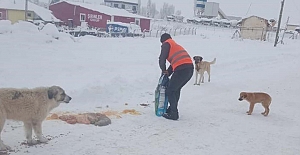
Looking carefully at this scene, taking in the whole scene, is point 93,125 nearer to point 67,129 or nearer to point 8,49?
point 67,129

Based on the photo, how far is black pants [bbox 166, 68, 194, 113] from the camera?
762cm

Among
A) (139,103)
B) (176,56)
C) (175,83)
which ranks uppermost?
(176,56)

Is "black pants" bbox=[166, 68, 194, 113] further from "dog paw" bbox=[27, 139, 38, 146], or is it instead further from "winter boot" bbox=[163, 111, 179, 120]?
"dog paw" bbox=[27, 139, 38, 146]

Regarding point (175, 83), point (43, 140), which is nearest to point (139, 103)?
point (175, 83)

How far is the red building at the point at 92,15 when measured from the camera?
50.8 meters

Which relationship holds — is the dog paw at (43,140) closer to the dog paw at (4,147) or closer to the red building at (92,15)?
the dog paw at (4,147)

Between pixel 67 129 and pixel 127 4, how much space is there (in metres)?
81.3

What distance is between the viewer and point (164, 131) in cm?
700

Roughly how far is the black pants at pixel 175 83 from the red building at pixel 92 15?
144ft

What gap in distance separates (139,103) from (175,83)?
Answer: 1676mm

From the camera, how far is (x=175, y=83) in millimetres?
7652

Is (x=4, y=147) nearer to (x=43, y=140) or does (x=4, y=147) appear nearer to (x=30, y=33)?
(x=43, y=140)

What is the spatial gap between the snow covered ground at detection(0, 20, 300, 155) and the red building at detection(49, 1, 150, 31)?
33.4 m

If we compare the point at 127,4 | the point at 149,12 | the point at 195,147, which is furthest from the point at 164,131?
the point at 149,12
